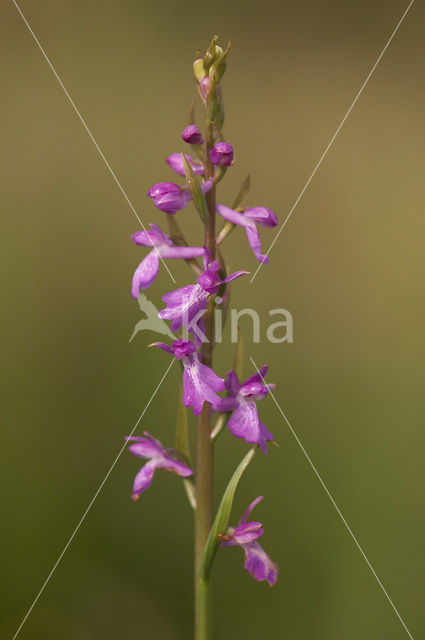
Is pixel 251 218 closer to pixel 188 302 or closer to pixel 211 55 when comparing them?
pixel 188 302

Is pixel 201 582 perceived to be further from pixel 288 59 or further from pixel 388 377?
pixel 288 59

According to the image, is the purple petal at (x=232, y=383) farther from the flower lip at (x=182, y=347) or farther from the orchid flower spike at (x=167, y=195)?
the orchid flower spike at (x=167, y=195)

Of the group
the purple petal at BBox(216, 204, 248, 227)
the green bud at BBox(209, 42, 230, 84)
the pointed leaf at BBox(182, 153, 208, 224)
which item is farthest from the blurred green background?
the green bud at BBox(209, 42, 230, 84)

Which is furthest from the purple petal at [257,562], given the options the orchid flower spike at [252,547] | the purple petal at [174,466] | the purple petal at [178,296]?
the purple petal at [178,296]

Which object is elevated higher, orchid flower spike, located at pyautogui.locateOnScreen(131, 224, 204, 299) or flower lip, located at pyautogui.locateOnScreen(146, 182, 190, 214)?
flower lip, located at pyautogui.locateOnScreen(146, 182, 190, 214)

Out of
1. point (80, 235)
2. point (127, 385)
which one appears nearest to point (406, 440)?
point (127, 385)

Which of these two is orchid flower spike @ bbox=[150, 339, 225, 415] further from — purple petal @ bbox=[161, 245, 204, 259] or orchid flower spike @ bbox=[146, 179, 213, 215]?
orchid flower spike @ bbox=[146, 179, 213, 215]
